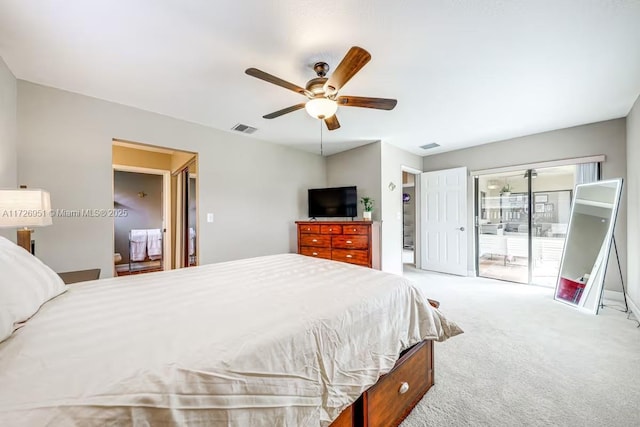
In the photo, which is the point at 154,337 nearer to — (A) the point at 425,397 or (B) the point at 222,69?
(A) the point at 425,397

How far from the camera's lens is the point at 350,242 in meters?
3.96

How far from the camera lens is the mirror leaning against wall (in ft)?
9.76

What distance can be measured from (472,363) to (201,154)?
3798mm

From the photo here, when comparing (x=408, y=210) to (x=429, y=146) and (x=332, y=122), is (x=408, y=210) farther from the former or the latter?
(x=332, y=122)

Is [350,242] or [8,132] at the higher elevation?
[8,132]

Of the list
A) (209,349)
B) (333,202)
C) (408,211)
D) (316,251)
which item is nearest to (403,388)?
(209,349)

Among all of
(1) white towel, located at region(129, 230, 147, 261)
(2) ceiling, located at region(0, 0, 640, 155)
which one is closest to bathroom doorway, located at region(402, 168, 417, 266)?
(2) ceiling, located at region(0, 0, 640, 155)

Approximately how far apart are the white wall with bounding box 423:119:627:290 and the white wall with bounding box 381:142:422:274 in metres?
1.23

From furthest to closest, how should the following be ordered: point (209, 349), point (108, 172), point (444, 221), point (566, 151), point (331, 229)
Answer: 1. point (444, 221)
2. point (331, 229)
3. point (566, 151)
4. point (108, 172)
5. point (209, 349)

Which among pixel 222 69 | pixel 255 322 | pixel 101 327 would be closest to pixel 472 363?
pixel 255 322

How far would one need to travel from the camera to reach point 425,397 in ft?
5.32

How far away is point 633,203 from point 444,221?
2.36m

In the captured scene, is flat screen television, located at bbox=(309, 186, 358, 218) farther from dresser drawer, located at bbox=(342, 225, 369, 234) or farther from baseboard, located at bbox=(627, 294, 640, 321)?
baseboard, located at bbox=(627, 294, 640, 321)

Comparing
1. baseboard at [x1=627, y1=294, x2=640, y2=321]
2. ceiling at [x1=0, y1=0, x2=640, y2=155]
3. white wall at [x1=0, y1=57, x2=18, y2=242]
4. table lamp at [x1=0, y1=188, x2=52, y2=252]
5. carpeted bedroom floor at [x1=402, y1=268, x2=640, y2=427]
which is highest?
ceiling at [x1=0, y1=0, x2=640, y2=155]
